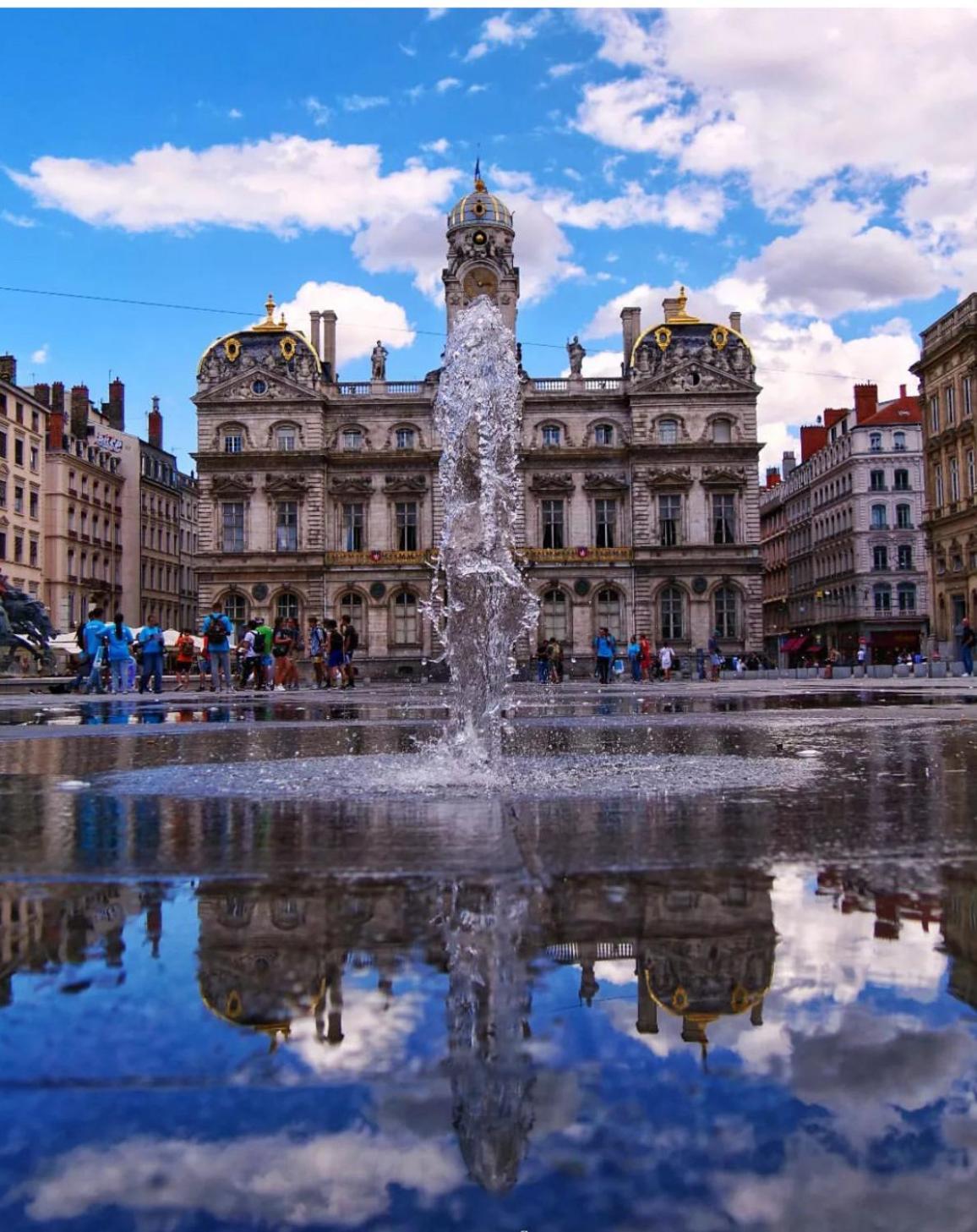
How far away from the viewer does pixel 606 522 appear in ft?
170

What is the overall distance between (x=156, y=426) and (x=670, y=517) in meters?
41.3

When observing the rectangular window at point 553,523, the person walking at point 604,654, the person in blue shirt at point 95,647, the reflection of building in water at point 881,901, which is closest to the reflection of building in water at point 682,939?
the reflection of building in water at point 881,901

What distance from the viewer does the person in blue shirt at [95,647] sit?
73.3 feet

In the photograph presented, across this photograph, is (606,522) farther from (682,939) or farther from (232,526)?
(682,939)

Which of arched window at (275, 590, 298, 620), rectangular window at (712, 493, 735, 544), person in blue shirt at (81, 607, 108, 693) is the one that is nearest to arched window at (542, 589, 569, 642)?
rectangular window at (712, 493, 735, 544)

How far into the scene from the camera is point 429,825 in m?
4.14

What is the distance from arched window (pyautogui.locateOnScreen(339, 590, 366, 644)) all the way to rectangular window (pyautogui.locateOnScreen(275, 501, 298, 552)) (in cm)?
319

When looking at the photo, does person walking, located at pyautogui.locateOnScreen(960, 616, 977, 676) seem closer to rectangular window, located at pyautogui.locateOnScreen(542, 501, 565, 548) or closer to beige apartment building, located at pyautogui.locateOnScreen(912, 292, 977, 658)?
beige apartment building, located at pyautogui.locateOnScreen(912, 292, 977, 658)

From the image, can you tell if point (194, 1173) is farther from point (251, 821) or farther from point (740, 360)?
point (740, 360)

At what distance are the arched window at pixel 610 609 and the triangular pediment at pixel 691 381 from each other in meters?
8.92

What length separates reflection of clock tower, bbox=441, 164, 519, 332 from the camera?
52.2 metres

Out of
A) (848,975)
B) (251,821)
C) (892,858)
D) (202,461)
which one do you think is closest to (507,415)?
(251,821)

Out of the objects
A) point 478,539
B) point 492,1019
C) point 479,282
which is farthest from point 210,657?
point 479,282

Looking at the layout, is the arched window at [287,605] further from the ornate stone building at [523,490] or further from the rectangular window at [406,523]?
the rectangular window at [406,523]
